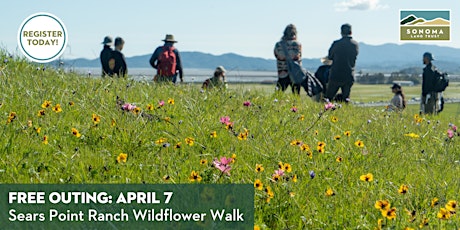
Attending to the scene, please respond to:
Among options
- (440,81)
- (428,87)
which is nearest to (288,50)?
(428,87)

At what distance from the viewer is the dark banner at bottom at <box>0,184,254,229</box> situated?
355 centimetres

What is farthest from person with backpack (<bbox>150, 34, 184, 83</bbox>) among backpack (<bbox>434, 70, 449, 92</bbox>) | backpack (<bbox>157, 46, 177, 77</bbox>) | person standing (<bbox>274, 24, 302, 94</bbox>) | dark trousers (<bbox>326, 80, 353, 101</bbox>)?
backpack (<bbox>434, 70, 449, 92</bbox>)

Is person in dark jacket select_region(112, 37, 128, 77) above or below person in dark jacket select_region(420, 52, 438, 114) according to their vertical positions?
above

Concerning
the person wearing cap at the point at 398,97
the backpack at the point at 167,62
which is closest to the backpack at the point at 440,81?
the person wearing cap at the point at 398,97

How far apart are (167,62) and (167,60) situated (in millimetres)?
44

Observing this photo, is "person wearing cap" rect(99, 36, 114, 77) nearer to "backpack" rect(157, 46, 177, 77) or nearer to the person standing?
"backpack" rect(157, 46, 177, 77)

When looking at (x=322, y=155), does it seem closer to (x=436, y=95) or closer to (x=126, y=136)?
(x=126, y=136)

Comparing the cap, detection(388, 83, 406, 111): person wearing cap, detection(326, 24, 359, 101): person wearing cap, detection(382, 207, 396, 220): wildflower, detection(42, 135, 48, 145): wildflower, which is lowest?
detection(382, 207, 396, 220): wildflower

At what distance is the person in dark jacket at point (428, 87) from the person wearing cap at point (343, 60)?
190 centimetres

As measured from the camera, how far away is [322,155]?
209 inches

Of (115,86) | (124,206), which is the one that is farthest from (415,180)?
(115,86)

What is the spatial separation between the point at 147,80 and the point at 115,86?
1.54 metres

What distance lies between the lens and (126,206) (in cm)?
373

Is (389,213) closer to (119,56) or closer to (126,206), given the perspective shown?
(126,206)
